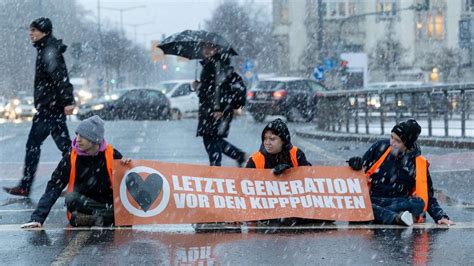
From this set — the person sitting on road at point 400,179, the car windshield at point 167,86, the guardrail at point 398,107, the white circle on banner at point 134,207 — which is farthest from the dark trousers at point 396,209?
the car windshield at point 167,86

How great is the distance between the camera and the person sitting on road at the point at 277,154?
782cm

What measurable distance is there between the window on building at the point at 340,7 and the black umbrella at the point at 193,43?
55.7 m

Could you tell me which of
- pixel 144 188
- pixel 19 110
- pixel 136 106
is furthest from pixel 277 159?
pixel 19 110

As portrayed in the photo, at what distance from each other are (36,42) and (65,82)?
1.55 ft

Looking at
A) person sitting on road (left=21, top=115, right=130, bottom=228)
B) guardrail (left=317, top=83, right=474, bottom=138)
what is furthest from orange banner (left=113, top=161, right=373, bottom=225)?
guardrail (left=317, top=83, right=474, bottom=138)

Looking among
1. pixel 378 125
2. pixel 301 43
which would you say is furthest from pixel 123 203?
pixel 301 43

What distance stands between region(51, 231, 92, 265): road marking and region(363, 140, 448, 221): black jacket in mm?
2287

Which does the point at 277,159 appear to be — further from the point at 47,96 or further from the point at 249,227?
the point at 47,96

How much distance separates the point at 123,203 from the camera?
7.71 metres

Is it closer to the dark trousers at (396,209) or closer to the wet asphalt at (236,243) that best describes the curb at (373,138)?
the wet asphalt at (236,243)

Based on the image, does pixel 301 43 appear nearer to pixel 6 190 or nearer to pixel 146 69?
pixel 146 69

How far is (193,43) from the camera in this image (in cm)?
1112

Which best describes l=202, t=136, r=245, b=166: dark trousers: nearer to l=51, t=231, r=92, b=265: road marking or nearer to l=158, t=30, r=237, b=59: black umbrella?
l=158, t=30, r=237, b=59: black umbrella

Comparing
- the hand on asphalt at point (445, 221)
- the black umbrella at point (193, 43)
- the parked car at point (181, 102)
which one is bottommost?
the parked car at point (181, 102)
